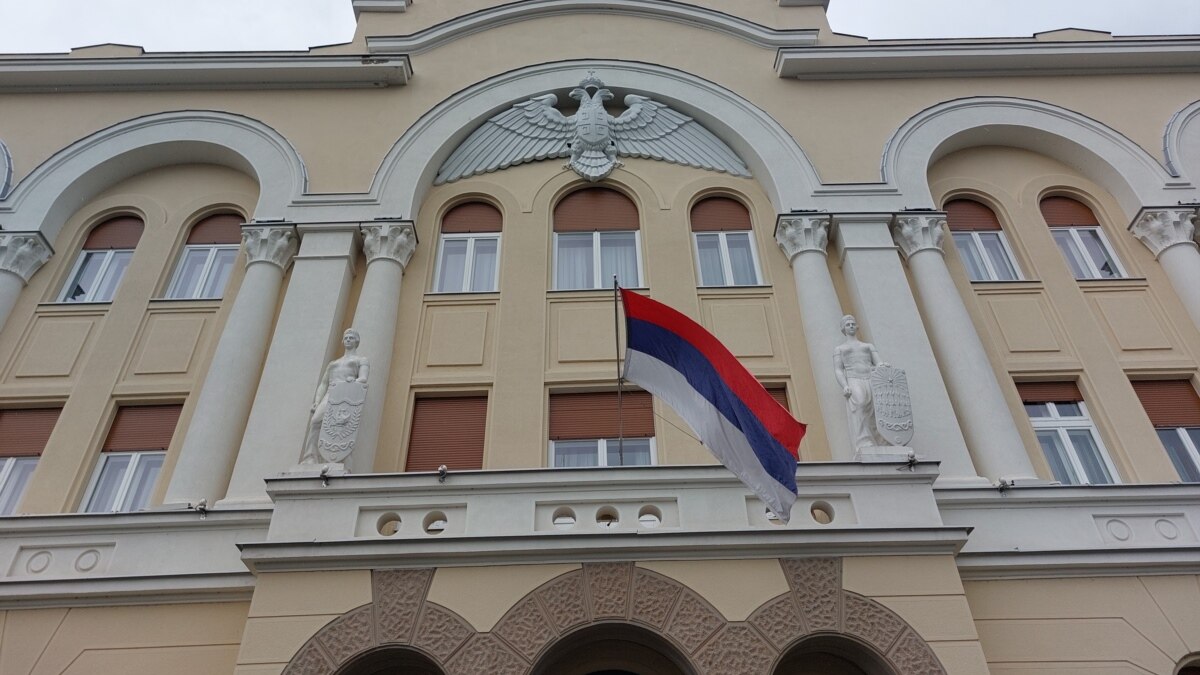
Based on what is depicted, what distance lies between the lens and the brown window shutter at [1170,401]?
36.6ft

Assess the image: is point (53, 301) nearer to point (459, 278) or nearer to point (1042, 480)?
point (459, 278)

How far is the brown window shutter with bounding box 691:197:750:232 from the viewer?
13.3 metres

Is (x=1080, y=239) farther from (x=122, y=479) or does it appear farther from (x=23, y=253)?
(x=23, y=253)

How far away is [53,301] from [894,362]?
39.0 ft

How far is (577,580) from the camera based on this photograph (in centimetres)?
840

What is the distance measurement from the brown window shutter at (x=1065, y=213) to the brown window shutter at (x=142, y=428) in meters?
13.3

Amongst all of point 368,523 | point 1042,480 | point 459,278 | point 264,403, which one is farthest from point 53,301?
point 1042,480

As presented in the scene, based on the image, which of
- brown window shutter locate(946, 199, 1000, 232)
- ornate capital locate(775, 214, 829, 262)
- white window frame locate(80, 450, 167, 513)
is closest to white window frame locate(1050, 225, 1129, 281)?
brown window shutter locate(946, 199, 1000, 232)

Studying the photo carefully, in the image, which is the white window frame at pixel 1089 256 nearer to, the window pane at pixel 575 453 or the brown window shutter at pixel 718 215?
the brown window shutter at pixel 718 215

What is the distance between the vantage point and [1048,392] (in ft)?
37.5

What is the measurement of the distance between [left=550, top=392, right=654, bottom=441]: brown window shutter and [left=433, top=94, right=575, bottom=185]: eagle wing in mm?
4528

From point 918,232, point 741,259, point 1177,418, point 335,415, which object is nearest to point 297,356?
point 335,415

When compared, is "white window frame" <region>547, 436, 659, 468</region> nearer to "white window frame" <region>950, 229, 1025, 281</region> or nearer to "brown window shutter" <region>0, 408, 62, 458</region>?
"white window frame" <region>950, 229, 1025, 281</region>

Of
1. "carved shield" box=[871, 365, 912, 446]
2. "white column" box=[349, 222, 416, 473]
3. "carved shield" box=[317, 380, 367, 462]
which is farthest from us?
"white column" box=[349, 222, 416, 473]
